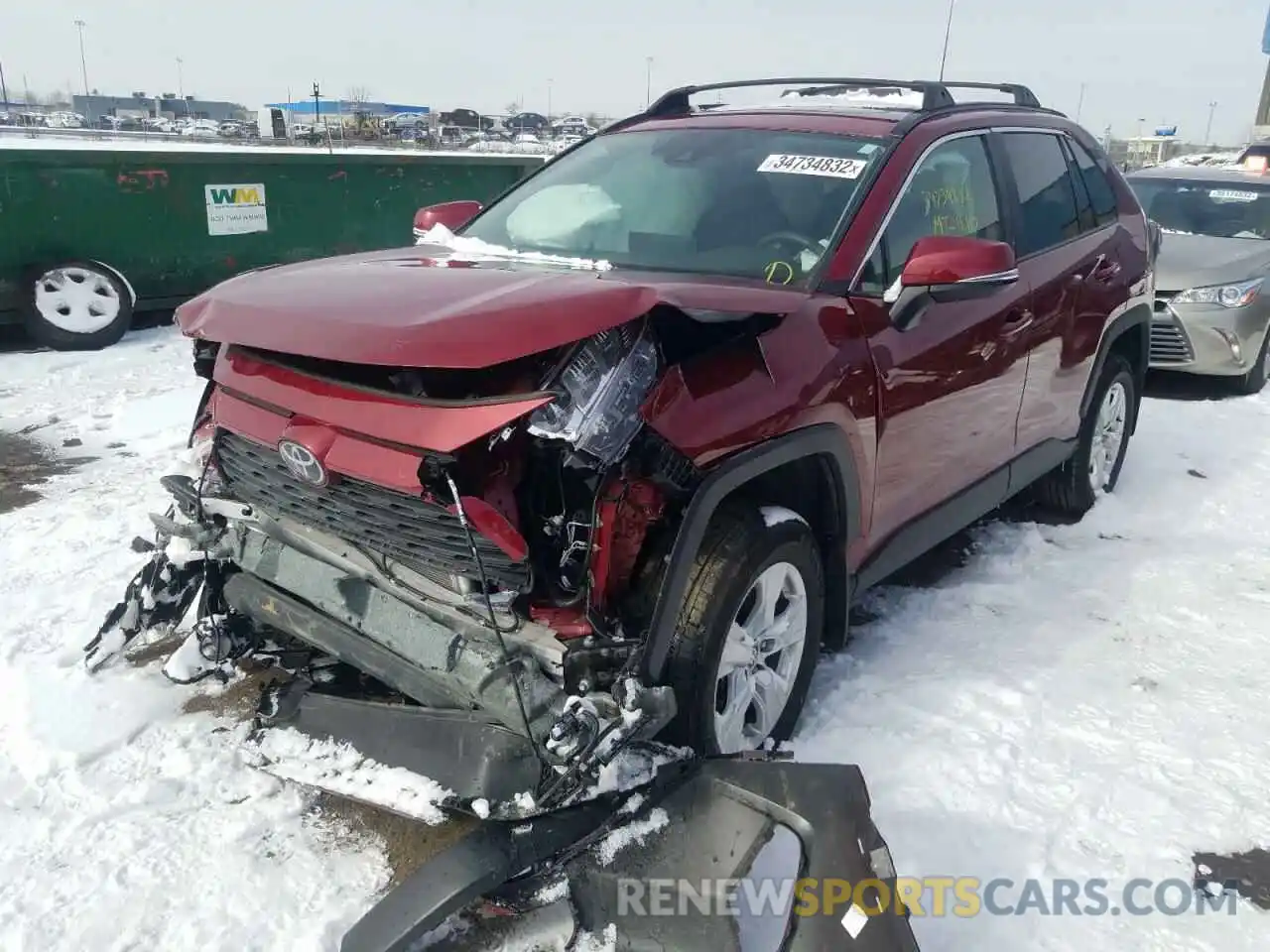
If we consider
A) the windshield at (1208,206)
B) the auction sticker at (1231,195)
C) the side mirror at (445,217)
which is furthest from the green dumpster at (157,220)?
the auction sticker at (1231,195)

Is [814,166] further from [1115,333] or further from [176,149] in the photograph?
[176,149]

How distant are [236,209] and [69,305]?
178 centimetres

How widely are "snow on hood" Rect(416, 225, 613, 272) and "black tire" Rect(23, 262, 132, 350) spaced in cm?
553

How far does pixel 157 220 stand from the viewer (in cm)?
848

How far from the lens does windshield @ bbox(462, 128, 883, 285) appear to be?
3.09 m

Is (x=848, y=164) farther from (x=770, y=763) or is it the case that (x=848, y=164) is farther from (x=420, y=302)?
(x=770, y=763)

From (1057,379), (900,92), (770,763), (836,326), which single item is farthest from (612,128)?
(770,763)

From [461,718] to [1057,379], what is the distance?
10.2 feet

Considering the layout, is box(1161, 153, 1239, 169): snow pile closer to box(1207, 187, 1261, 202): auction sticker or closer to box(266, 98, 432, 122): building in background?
box(1207, 187, 1261, 202): auction sticker

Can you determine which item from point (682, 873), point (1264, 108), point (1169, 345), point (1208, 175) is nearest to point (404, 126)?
point (1264, 108)

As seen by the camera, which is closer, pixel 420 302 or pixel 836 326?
pixel 420 302

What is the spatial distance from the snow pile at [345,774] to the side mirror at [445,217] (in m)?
2.15

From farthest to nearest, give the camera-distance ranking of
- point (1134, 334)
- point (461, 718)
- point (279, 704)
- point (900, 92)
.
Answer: point (1134, 334) → point (900, 92) → point (279, 704) → point (461, 718)

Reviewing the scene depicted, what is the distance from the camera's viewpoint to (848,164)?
127 inches
